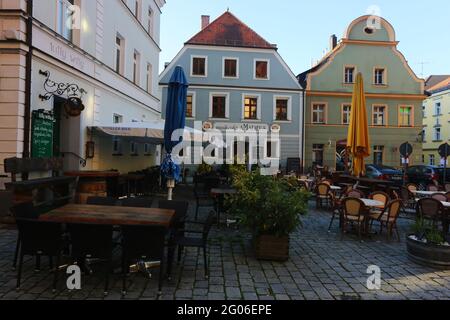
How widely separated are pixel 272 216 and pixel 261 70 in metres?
21.3

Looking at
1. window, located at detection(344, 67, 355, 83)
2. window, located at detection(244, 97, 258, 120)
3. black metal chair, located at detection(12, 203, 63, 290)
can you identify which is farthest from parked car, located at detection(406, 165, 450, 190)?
black metal chair, located at detection(12, 203, 63, 290)

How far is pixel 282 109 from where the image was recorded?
2583 centimetres

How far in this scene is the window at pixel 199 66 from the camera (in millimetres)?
25234

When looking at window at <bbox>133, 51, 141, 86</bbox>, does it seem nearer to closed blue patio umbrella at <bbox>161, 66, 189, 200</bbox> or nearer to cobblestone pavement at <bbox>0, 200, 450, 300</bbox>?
closed blue patio umbrella at <bbox>161, 66, 189, 200</bbox>

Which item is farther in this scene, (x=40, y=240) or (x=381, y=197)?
(x=381, y=197)

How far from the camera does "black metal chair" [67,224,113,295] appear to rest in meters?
4.05

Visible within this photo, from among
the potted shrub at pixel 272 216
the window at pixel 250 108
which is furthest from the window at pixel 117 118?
the window at pixel 250 108

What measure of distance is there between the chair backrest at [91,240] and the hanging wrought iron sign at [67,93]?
5100mm

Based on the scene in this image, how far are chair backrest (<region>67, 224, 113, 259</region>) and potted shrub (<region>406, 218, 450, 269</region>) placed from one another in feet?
14.3

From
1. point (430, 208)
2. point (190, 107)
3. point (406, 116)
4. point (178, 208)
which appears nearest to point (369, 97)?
point (406, 116)

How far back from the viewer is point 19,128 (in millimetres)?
7441

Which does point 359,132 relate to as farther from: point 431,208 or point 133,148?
point 133,148

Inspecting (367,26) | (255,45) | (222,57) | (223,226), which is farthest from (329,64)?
(223,226)
